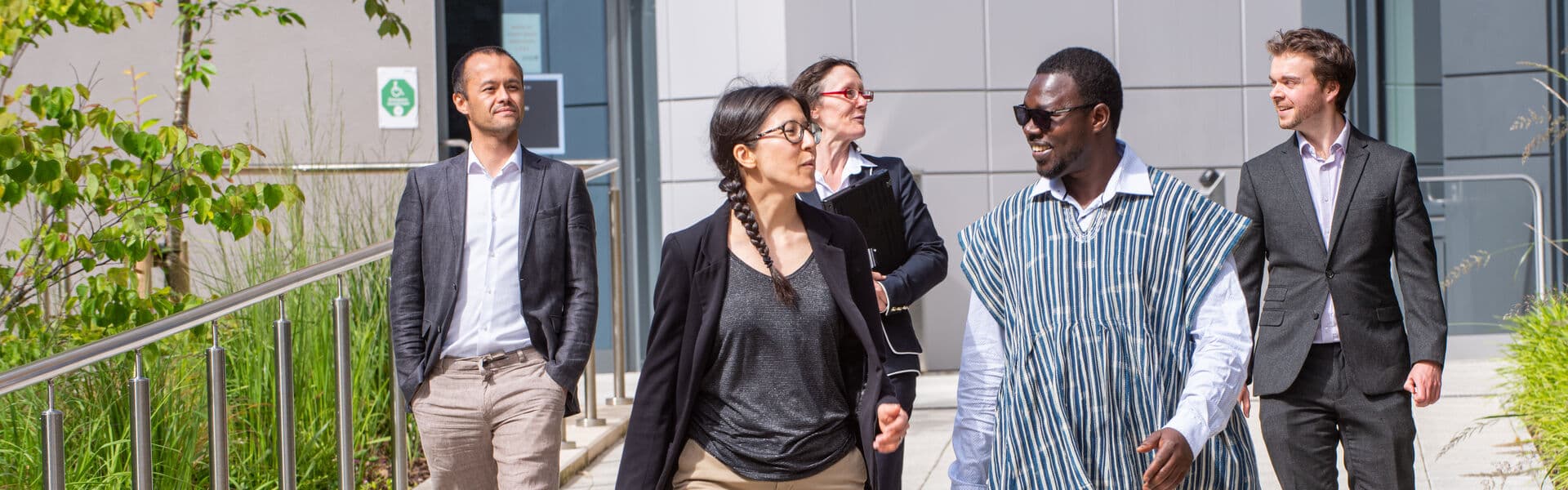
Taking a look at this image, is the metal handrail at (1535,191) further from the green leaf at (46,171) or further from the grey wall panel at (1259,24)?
the green leaf at (46,171)

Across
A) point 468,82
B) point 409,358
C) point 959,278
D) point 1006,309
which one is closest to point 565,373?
point 409,358

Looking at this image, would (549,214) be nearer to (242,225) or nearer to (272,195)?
(272,195)

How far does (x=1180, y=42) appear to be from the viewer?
962 cm

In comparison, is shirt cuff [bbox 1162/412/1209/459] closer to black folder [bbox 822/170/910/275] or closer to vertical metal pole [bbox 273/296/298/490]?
black folder [bbox 822/170/910/275]

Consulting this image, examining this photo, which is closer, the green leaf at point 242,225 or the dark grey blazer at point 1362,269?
the dark grey blazer at point 1362,269

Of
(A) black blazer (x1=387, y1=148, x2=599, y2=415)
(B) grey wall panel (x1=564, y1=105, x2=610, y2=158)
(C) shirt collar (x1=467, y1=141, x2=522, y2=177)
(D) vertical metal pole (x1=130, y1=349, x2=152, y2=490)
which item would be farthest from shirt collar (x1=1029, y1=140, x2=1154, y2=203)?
(B) grey wall panel (x1=564, y1=105, x2=610, y2=158)

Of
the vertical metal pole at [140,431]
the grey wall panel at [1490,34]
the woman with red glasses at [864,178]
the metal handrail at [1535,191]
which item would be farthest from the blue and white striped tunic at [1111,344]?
the grey wall panel at [1490,34]

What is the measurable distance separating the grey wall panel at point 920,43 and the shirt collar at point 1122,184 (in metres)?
6.65

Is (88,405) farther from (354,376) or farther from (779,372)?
(779,372)

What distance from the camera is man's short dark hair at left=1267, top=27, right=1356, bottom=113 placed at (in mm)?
3963

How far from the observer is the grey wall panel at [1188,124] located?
31.6ft

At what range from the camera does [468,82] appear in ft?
13.9

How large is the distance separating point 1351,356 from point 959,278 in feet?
18.3

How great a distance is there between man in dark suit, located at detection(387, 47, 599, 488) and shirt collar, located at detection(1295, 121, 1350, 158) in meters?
1.96
